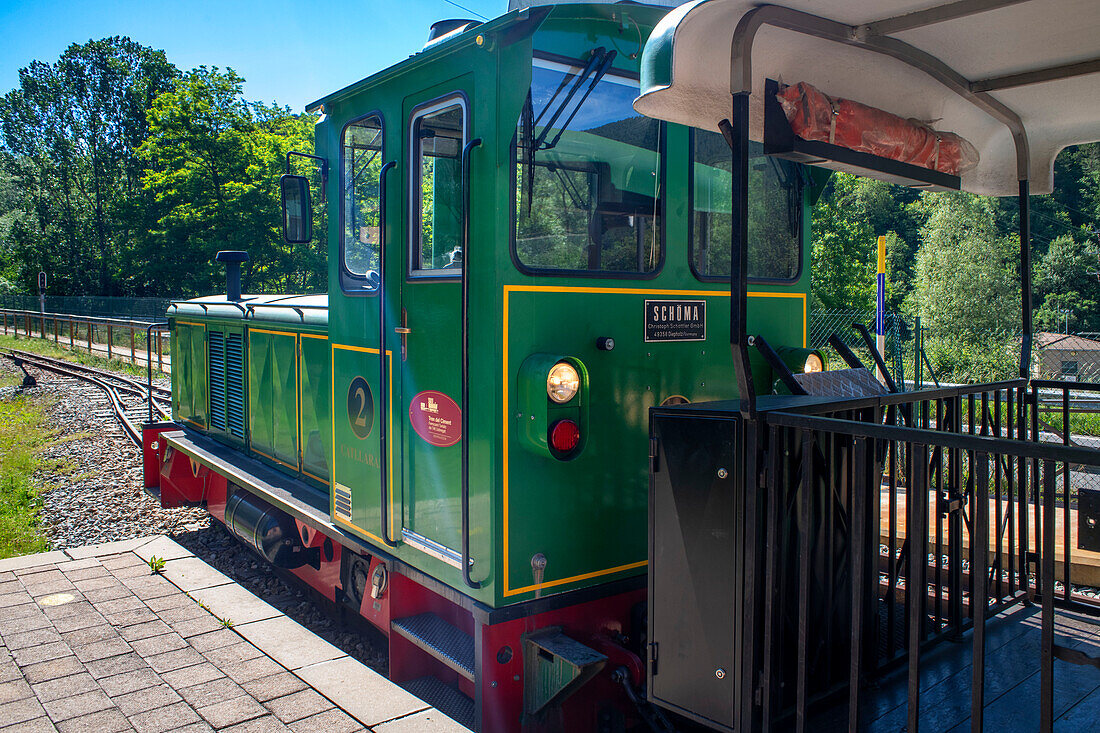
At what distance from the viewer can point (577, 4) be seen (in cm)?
321

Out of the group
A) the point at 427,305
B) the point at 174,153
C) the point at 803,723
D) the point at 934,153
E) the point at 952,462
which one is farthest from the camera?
the point at 174,153

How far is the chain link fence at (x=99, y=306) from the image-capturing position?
1422 inches

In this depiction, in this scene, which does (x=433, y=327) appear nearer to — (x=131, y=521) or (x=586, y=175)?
(x=586, y=175)

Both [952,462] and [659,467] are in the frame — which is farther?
[952,462]

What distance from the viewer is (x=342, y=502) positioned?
460cm

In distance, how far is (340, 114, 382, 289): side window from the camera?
4195 millimetres

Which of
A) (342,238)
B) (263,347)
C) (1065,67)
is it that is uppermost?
(1065,67)

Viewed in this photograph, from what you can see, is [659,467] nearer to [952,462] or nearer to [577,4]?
[952,462]

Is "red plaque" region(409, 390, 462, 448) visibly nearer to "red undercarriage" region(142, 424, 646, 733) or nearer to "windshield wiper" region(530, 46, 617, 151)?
"red undercarriage" region(142, 424, 646, 733)

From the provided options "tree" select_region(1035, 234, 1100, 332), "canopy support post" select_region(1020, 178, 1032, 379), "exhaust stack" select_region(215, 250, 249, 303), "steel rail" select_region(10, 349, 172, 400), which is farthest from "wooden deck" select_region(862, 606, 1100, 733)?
"tree" select_region(1035, 234, 1100, 332)

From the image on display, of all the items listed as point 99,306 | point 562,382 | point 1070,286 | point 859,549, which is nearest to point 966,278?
point 1070,286

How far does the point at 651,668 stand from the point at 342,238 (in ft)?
9.19

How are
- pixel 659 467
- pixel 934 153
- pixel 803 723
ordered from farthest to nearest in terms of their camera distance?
1. pixel 934 153
2. pixel 659 467
3. pixel 803 723

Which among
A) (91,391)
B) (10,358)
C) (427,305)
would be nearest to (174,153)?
(10,358)
